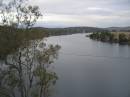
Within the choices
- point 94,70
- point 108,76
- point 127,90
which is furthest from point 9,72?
point 94,70

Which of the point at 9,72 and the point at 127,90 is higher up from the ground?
the point at 9,72

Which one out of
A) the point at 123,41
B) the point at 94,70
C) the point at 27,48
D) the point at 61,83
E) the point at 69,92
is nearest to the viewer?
the point at 27,48

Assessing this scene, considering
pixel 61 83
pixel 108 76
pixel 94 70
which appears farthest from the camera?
pixel 94 70

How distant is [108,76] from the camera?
78.9 feet

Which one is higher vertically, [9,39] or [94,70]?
[9,39]

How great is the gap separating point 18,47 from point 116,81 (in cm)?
1360

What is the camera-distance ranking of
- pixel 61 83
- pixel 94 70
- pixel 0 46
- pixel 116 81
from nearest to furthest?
1. pixel 0 46
2. pixel 61 83
3. pixel 116 81
4. pixel 94 70

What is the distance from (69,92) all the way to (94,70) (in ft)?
29.6

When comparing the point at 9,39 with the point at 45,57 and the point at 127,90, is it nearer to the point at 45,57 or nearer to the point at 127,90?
the point at 45,57

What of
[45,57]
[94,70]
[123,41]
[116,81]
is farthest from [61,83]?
[123,41]

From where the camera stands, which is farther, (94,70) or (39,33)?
(94,70)

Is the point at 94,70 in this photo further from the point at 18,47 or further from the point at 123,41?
the point at 123,41

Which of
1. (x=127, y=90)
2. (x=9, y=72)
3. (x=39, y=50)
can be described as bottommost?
(x=127, y=90)

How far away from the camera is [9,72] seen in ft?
35.5
